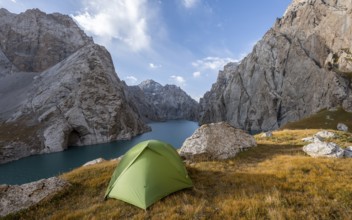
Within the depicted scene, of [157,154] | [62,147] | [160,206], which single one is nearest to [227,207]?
[160,206]

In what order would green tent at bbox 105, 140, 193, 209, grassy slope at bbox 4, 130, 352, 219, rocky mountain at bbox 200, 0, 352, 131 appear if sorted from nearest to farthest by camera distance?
grassy slope at bbox 4, 130, 352, 219, green tent at bbox 105, 140, 193, 209, rocky mountain at bbox 200, 0, 352, 131

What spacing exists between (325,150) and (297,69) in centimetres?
14614

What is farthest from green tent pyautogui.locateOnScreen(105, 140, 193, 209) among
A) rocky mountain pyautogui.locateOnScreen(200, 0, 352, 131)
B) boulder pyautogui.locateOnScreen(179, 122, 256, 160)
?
rocky mountain pyautogui.locateOnScreen(200, 0, 352, 131)

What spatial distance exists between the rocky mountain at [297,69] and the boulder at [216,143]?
4362 inches

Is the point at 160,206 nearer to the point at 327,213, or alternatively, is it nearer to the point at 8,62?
the point at 327,213

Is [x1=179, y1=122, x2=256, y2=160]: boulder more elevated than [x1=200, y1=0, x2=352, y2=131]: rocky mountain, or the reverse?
[x1=200, y1=0, x2=352, y2=131]: rocky mountain

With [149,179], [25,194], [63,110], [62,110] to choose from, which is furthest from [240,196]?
[62,110]

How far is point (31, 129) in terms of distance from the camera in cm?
9756

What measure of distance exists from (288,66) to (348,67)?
119 ft

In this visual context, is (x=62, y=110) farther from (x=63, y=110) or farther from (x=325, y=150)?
(x=325, y=150)

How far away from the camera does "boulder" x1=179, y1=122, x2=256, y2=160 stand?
18.6m

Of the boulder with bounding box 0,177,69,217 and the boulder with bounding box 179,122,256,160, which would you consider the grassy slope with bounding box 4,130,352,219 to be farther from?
the boulder with bounding box 179,122,256,160

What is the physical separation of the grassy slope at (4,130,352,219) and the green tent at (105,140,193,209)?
1.34ft

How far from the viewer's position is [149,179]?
36.8 ft
